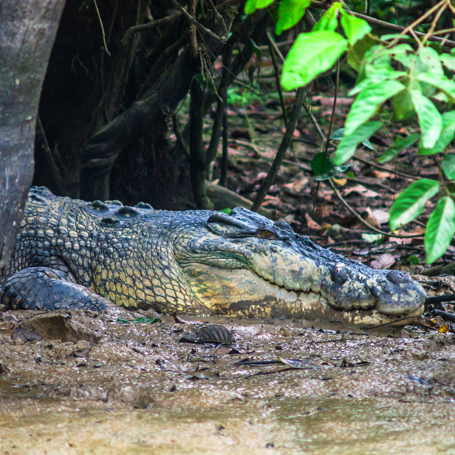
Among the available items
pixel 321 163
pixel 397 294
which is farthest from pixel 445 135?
pixel 321 163

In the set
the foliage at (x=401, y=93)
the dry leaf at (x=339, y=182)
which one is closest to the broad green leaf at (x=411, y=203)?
the foliage at (x=401, y=93)

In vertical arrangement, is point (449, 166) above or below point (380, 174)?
above

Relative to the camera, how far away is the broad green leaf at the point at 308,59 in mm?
1223

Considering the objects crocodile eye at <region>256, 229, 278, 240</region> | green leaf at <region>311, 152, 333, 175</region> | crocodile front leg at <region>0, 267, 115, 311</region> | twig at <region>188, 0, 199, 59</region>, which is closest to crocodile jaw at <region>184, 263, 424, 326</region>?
crocodile eye at <region>256, 229, 278, 240</region>

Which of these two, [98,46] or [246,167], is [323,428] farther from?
[246,167]

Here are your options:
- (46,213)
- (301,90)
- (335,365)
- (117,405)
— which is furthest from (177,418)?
(301,90)

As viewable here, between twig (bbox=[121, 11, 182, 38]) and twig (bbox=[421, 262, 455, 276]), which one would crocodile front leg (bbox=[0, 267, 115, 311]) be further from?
twig (bbox=[421, 262, 455, 276])

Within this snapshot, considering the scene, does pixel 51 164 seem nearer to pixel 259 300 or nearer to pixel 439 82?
pixel 259 300

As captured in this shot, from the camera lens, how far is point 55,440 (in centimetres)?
133

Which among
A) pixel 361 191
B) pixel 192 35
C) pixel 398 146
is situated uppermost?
pixel 192 35

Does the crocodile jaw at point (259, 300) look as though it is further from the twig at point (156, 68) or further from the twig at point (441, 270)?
the twig at point (156, 68)

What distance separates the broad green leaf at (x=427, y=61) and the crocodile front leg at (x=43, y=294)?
85.4 inches

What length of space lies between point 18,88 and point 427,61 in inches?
45.4

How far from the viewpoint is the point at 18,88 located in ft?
5.22
